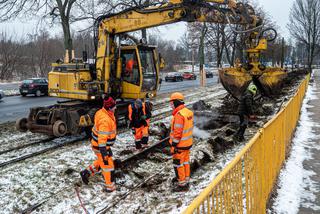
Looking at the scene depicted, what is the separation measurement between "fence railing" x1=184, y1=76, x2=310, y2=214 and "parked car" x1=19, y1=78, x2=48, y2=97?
22337 mm

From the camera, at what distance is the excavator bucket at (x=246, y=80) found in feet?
50.0

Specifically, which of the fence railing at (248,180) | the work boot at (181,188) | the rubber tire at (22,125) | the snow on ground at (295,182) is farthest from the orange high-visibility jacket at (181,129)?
the rubber tire at (22,125)

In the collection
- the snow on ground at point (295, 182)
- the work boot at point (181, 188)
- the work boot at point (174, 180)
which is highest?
the snow on ground at point (295, 182)

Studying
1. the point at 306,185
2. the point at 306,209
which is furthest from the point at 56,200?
the point at 306,185

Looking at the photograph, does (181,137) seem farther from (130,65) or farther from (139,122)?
(130,65)

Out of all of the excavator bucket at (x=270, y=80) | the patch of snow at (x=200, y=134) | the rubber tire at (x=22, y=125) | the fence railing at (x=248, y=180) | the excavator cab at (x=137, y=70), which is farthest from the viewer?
the excavator bucket at (x=270, y=80)

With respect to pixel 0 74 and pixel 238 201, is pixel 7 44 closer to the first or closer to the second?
pixel 0 74

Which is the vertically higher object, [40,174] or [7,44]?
[7,44]

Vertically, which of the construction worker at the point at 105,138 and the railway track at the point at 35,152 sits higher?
the construction worker at the point at 105,138

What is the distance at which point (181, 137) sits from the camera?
5.77 m

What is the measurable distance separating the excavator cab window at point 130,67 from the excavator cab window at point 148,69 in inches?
9.4

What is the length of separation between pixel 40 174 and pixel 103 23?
5.85 metres

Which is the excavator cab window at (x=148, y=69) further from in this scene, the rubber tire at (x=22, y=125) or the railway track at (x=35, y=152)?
the rubber tire at (x=22, y=125)

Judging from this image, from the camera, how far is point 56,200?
5605 mm
